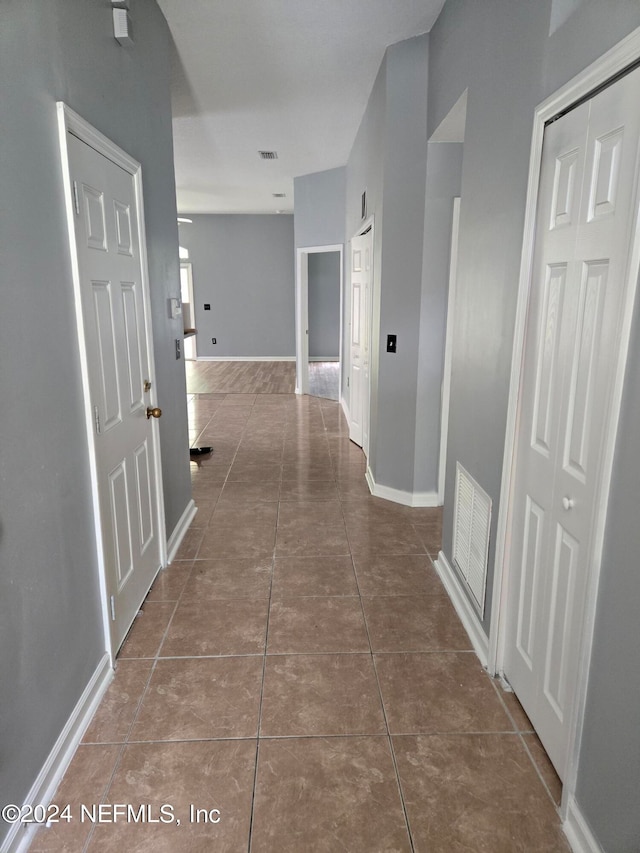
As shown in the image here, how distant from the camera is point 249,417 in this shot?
662 cm

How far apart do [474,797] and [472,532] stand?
1037 mm

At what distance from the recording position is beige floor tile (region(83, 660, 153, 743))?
188 centimetres

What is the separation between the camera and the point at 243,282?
35.4 feet

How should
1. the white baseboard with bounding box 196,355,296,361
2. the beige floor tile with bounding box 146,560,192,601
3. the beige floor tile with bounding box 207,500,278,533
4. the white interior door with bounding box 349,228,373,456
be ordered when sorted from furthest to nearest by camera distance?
the white baseboard with bounding box 196,355,296,361, the white interior door with bounding box 349,228,373,456, the beige floor tile with bounding box 207,500,278,533, the beige floor tile with bounding box 146,560,192,601

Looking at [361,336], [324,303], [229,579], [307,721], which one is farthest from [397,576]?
[324,303]

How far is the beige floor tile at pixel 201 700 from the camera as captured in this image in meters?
1.90

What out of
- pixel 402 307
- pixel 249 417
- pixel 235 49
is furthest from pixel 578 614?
pixel 249 417

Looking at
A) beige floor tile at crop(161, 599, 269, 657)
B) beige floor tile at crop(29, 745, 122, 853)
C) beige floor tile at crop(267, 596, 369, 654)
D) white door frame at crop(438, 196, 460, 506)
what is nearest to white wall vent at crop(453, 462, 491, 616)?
beige floor tile at crop(267, 596, 369, 654)

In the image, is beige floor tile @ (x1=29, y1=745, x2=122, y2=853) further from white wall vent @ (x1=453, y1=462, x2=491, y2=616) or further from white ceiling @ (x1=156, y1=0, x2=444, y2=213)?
white ceiling @ (x1=156, y1=0, x2=444, y2=213)

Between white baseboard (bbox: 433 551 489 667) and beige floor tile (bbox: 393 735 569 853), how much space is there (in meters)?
0.43

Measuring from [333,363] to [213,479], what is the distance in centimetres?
727

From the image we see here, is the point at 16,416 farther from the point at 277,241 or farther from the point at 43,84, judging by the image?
the point at 277,241

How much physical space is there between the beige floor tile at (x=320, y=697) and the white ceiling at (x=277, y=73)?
10.5 feet

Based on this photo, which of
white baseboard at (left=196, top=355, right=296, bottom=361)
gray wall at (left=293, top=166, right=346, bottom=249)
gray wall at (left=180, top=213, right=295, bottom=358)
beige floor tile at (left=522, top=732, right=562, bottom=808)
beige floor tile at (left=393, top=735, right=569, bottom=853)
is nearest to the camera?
beige floor tile at (left=393, top=735, right=569, bottom=853)
